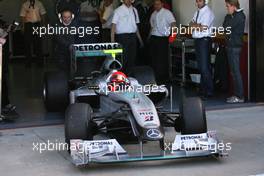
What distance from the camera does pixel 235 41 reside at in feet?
34.5

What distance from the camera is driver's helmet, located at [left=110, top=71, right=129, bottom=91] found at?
787 centimetres

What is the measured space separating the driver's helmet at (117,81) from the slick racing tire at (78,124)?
0.80 meters

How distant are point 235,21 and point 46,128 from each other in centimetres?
354

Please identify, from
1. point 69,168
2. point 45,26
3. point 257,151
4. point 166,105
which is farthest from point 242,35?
point 45,26

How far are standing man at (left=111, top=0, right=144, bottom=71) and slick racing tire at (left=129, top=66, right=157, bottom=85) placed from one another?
1.81 m

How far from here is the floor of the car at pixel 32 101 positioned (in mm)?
9542

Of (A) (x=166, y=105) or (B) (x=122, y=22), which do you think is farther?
(B) (x=122, y=22)

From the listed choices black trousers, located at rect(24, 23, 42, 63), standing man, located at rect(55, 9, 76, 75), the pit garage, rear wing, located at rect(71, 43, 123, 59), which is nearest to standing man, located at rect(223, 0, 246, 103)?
the pit garage

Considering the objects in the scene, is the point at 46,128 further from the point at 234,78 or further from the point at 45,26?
the point at 45,26

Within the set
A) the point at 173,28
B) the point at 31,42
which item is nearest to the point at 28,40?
the point at 31,42

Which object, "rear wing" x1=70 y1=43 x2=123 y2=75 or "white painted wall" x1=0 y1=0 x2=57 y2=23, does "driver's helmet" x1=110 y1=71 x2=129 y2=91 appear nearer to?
"rear wing" x1=70 y1=43 x2=123 y2=75

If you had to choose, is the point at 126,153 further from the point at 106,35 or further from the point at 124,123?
the point at 106,35

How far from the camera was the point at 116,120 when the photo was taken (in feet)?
24.7

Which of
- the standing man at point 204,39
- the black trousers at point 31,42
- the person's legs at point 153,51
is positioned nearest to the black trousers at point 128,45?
the person's legs at point 153,51
